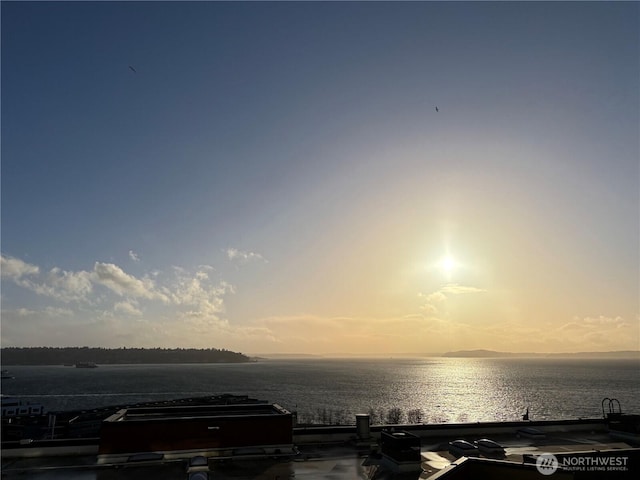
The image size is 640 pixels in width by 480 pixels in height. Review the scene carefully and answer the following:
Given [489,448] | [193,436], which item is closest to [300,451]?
[193,436]

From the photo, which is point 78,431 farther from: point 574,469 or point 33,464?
point 574,469

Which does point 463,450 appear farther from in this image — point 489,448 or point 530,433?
point 530,433

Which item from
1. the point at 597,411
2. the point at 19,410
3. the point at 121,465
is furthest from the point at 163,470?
the point at 597,411

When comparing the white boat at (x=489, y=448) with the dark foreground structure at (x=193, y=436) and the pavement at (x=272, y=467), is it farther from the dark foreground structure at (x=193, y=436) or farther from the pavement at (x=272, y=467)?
the dark foreground structure at (x=193, y=436)

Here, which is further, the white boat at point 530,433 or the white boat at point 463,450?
the white boat at point 530,433

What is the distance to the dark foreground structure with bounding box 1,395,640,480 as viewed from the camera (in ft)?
71.6

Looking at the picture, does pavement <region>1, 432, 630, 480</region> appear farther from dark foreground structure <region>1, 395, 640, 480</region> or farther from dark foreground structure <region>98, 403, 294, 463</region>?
dark foreground structure <region>98, 403, 294, 463</region>

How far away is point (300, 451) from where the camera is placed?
28.6 metres

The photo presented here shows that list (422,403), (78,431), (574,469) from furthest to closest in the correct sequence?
(422,403) < (78,431) < (574,469)

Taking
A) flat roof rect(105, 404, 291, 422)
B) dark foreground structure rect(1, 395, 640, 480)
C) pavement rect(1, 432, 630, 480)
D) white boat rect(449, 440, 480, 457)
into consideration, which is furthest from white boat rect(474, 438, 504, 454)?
flat roof rect(105, 404, 291, 422)

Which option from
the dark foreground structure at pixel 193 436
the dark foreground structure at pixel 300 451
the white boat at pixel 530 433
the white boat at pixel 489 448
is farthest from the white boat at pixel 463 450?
the dark foreground structure at pixel 193 436

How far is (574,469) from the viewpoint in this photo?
68.8 ft

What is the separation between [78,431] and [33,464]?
6250 centimetres

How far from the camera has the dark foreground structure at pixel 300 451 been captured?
21828mm
